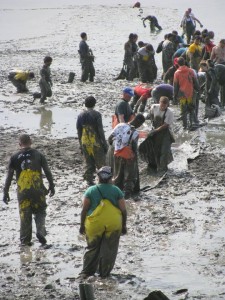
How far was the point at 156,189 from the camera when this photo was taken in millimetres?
12898

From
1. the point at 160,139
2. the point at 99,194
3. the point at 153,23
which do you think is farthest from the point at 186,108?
the point at 153,23

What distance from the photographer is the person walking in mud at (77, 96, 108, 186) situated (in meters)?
12.8

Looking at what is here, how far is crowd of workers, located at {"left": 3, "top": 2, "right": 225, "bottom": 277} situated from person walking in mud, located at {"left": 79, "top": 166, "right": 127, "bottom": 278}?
11mm

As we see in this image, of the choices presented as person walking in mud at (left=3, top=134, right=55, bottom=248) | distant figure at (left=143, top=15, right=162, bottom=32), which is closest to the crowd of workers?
person walking in mud at (left=3, top=134, right=55, bottom=248)

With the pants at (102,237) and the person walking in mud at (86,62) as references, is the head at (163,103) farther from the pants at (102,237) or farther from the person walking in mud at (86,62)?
the person walking in mud at (86,62)

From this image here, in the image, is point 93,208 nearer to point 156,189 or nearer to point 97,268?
point 97,268

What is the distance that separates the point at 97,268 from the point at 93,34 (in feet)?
95.5

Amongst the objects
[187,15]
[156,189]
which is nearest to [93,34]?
[187,15]

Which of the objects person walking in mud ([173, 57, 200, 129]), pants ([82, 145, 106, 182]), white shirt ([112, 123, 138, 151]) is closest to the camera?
white shirt ([112, 123, 138, 151])

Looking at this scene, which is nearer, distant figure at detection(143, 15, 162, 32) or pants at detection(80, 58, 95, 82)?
pants at detection(80, 58, 95, 82)

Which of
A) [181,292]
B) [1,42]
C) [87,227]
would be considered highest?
[1,42]

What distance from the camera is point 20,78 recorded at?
73.5 ft

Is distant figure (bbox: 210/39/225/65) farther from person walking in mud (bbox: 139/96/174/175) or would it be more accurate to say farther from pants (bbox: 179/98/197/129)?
person walking in mud (bbox: 139/96/174/175)

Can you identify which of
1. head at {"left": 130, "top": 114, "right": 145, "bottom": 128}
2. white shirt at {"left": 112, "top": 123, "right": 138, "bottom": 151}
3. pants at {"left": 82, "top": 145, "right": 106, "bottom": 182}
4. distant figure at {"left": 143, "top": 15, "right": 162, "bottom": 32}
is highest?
distant figure at {"left": 143, "top": 15, "right": 162, "bottom": 32}
